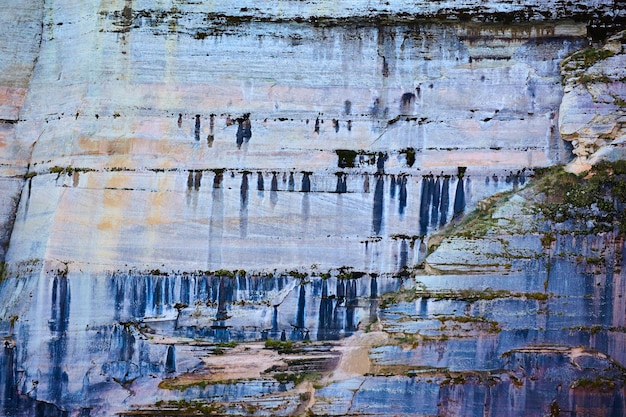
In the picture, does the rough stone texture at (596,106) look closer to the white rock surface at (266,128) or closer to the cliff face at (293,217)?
the cliff face at (293,217)

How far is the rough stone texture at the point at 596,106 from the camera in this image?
10039 mm

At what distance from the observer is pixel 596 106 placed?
1007 cm

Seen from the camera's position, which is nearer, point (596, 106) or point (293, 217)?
point (596, 106)

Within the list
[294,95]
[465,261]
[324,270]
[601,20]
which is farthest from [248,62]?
[601,20]

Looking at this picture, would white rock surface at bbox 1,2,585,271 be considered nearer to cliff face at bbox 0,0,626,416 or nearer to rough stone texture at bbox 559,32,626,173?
cliff face at bbox 0,0,626,416

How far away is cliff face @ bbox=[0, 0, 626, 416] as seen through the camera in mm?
9891

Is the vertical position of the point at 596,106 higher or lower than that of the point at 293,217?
higher

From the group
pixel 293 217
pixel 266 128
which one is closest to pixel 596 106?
pixel 293 217

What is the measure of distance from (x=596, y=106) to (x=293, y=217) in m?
3.40

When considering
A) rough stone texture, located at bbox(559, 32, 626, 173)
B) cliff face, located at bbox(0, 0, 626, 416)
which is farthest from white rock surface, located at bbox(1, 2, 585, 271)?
rough stone texture, located at bbox(559, 32, 626, 173)

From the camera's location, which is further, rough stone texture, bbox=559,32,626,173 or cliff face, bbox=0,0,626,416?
rough stone texture, bbox=559,32,626,173

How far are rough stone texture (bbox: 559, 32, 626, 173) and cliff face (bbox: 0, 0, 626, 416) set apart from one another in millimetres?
73

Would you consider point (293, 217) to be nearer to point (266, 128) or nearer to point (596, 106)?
point (266, 128)

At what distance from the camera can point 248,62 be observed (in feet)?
34.3
